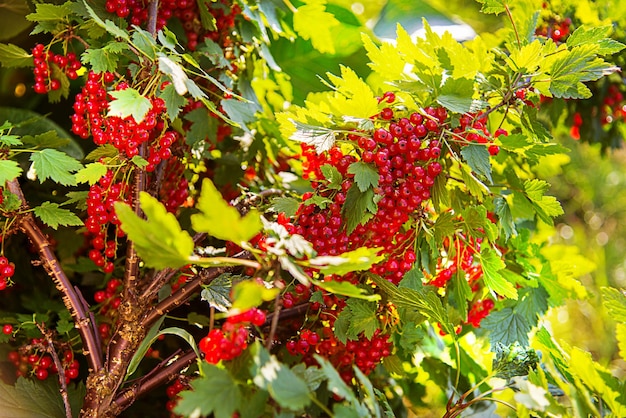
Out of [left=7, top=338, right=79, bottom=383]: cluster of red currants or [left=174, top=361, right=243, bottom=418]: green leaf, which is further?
[left=7, top=338, right=79, bottom=383]: cluster of red currants

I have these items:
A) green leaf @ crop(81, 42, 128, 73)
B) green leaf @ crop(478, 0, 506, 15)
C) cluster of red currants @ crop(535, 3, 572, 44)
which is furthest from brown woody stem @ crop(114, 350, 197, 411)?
cluster of red currants @ crop(535, 3, 572, 44)

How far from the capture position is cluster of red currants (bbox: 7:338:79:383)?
544 millimetres

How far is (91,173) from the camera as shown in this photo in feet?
1.65

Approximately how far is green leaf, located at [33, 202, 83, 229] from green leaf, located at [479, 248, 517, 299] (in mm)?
338

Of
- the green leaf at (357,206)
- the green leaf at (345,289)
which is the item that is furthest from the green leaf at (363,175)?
the green leaf at (345,289)

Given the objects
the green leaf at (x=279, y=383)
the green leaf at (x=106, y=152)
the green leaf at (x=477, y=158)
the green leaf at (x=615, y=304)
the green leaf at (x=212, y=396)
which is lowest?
the green leaf at (x=615, y=304)

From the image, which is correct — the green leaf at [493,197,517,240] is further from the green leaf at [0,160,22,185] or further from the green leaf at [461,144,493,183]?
the green leaf at [0,160,22,185]

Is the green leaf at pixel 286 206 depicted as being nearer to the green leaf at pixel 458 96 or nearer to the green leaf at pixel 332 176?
the green leaf at pixel 332 176

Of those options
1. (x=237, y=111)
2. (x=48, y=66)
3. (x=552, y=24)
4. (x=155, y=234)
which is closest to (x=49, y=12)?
(x=48, y=66)

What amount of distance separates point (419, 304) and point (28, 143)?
1.22ft

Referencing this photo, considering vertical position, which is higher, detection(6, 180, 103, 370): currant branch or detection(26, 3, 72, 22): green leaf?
detection(26, 3, 72, 22): green leaf

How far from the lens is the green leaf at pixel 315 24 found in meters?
0.77

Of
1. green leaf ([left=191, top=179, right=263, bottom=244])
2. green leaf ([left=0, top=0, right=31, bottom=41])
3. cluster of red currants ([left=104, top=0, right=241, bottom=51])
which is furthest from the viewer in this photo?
green leaf ([left=0, top=0, right=31, bottom=41])

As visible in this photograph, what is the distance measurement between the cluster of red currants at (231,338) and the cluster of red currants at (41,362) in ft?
0.67
